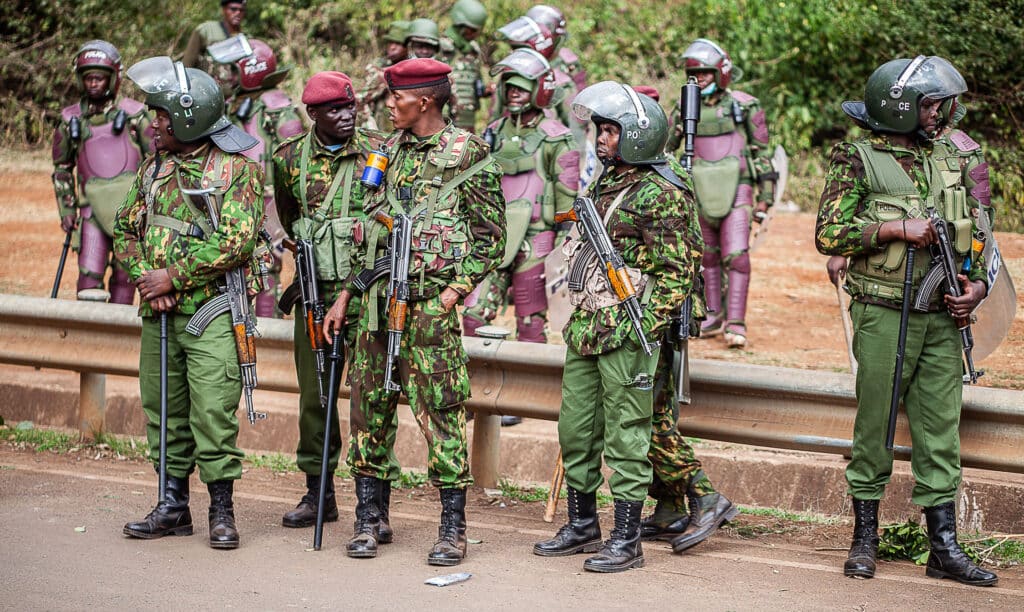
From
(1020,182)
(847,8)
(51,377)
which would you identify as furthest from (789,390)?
(847,8)

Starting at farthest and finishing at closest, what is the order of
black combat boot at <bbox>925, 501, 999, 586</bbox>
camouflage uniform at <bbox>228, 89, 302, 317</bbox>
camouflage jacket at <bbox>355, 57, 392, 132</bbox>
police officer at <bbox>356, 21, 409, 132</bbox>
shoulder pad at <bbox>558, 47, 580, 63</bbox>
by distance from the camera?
1. camouflage jacket at <bbox>355, 57, 392, 132</bbox>
2. shoulder pad at <bbox>558, 47, 580, 63</bbox>
3. police officer at <bbox>356, 21, 409, 132</bbox>
4. camouflage uniform at <bbox>228, 89, 302, 317</bbox>
5. black combat boot at <bbox>925, 501, 999, 586</bbox>

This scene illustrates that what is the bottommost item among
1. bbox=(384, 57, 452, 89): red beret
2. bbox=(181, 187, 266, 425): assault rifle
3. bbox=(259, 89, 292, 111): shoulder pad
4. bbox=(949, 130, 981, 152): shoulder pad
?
bbox=(181, 187, 266, 425): assault rifle

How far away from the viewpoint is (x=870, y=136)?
6.07 m

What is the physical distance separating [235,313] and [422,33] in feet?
18.0

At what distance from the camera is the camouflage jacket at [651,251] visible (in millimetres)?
5855

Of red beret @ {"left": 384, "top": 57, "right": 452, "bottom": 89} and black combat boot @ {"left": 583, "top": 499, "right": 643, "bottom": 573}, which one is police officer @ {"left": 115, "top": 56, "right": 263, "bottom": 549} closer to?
red beret @ {"left": 384, "top": 57, "right": 452, "bottom": 89}

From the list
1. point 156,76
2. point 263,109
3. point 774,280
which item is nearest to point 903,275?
point 156,76

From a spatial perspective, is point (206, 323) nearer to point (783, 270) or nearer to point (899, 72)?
point (899, 72)

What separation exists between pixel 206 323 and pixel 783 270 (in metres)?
7.32

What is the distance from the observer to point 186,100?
6062mm

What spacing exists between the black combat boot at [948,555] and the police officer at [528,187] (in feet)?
12.0

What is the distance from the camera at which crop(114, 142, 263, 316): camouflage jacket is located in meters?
6.03

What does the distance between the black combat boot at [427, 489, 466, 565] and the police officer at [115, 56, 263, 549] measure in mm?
935

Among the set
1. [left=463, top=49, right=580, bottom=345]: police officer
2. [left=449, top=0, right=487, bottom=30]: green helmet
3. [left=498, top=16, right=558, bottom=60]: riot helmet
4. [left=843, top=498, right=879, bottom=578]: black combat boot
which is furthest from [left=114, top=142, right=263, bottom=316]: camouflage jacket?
[left=449, top=0, right=487, bottom=30]: green helmet
